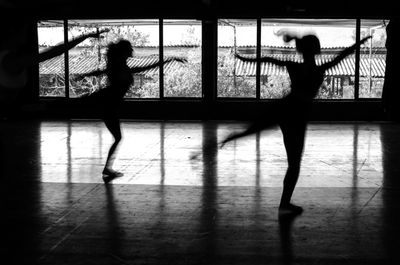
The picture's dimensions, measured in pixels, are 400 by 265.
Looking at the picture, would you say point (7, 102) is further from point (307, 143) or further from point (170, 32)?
point (170, 32)

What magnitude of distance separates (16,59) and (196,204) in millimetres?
2963

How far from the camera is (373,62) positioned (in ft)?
52.3

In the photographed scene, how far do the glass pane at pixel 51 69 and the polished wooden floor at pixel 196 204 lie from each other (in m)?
4.95

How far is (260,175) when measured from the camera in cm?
842

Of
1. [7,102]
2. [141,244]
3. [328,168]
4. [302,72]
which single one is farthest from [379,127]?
[7,102]

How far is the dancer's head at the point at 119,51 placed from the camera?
7977 millimetres

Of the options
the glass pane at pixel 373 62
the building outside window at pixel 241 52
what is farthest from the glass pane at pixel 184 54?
the glass pane at pixel 373 62

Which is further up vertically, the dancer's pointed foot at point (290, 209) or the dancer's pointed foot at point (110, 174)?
the dancer's pointed foot at point (110, 174)

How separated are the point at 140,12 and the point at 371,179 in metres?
9.57

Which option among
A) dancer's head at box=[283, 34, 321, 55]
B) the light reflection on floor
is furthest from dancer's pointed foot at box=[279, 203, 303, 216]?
dancer's head at box=[283, 34, 321, 55]

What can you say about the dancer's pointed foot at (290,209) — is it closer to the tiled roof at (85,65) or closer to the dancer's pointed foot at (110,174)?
the dancer's pointed foot at (110,174)

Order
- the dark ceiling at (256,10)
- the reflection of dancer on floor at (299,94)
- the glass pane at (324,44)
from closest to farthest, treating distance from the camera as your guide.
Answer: the reflection of dancer on floor at (299,94) → the dark ceiling at (256,10) → the glass pane at (324,44)

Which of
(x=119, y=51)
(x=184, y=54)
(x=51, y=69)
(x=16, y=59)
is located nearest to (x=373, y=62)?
(x=184, y=54)

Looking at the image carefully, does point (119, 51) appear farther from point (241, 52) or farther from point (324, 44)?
point (324, 44)
